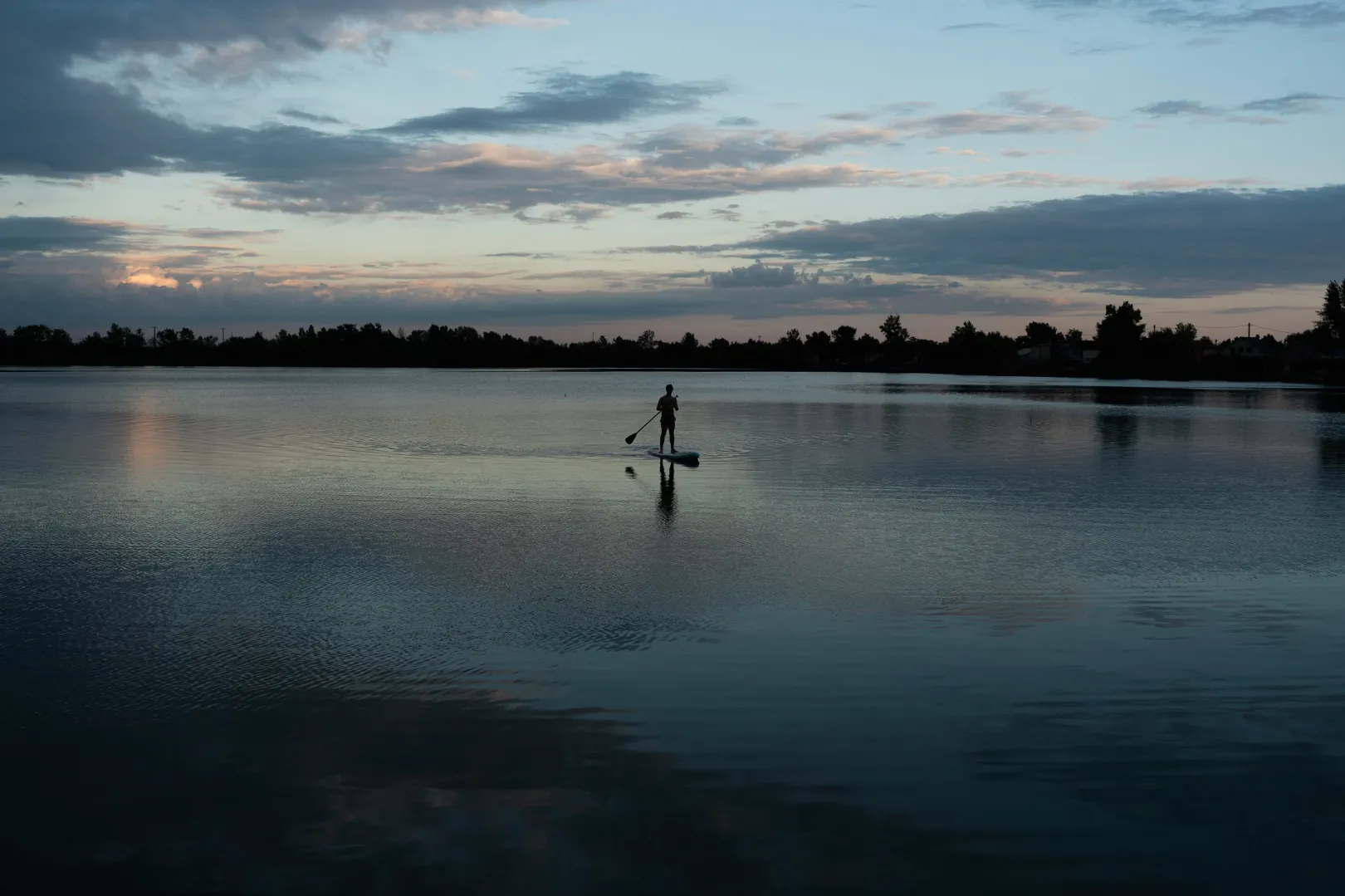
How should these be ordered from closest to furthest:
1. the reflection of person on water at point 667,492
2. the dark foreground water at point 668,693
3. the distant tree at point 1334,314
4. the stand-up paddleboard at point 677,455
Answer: the dark foreground water at point 668,693, the reflection of person on water at point 667,492, the stand-up paddleboard at point 677,455, the distant tree at point 1334,314

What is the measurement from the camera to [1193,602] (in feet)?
37.9

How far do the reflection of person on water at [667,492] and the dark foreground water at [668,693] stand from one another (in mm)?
145

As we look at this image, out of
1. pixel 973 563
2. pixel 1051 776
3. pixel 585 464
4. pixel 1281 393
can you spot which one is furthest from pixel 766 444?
pixel 1281 393

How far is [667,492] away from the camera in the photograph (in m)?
20.2

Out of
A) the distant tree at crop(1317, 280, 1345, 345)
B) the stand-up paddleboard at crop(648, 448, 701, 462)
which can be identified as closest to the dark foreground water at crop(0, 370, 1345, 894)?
the stand-up paddleboard at crop(648, 448, 701, 462)

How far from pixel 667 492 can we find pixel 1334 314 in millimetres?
131550

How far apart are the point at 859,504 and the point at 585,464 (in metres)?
8.85

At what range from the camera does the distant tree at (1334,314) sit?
404ft

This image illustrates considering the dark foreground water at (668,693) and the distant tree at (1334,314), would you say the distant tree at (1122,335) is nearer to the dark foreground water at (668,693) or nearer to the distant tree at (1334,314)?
the distant tree at (1334,314)

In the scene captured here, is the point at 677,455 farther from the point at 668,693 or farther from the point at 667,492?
the point at 668,693

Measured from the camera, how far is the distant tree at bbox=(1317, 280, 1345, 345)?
123250 mm

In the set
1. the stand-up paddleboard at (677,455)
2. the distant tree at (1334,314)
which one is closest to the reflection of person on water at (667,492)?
the stand-up paddleboard at (677,455)

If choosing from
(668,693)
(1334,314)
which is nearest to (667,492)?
(668,693)

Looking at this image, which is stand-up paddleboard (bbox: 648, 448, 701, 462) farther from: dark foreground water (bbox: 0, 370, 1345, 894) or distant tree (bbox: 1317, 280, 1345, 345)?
distant tree (bbox: 1317, 280, 1345, 345)
